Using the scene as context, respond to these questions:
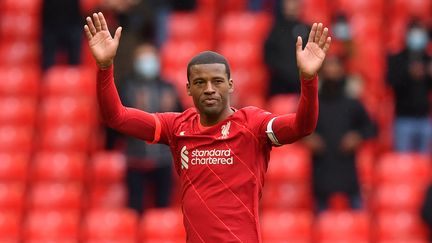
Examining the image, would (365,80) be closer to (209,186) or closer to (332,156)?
(332,156)

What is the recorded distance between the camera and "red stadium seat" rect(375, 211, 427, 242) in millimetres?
11133

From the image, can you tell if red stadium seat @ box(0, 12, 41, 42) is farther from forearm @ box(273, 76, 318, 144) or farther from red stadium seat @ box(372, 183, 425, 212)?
forearm @ box(273, 76, 318, 144)

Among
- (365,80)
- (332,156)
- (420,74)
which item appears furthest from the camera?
(365,80)

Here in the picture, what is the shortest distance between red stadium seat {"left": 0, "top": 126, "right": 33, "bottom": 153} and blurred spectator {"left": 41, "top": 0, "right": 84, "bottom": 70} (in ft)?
2.98

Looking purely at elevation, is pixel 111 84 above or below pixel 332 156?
above

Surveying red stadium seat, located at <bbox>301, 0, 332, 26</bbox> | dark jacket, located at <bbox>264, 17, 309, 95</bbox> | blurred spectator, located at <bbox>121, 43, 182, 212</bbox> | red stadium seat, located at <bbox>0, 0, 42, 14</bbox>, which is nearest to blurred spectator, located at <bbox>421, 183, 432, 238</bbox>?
dark jacket, located at <bbox>264, 17, 309, 95</bbox>

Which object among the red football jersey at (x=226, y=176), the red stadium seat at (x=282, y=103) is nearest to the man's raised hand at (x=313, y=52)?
the red football jersey at (x=226, y=176)


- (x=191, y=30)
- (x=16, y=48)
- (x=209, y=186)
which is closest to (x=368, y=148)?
(x=191, y=30)

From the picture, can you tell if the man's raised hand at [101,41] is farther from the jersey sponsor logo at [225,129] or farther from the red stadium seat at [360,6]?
the red stadium seat at [360,6]

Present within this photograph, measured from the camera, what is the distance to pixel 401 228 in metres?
11.2

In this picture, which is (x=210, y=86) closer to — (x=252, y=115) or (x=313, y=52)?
(x=252, y=115)

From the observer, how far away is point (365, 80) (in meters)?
12.9

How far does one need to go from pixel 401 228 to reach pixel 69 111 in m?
3.98

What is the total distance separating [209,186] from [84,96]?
23.4 feet
